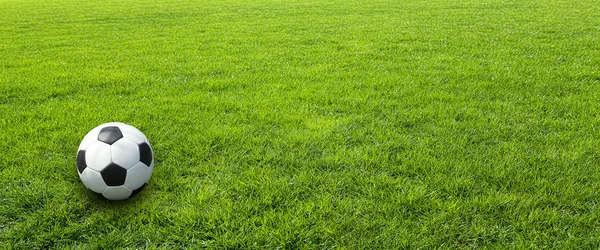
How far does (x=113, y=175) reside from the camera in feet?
9.10

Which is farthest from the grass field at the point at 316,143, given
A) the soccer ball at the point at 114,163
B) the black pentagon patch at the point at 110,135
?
the black pentagon patch at the point at 110,135

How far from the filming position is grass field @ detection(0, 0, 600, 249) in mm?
2617

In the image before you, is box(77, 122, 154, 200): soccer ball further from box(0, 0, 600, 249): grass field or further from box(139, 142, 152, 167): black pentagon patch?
box(0, 0, 600, 249): grass field

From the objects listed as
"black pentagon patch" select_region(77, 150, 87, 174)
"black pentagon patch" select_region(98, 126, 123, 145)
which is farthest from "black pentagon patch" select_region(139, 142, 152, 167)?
"black pentagon patch" select_region(77, 150, 87, 174)

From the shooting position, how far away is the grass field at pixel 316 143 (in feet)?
8.59

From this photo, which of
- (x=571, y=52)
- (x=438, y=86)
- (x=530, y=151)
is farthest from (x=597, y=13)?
(x=530, y=151)

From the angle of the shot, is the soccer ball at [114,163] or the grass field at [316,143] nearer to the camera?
the grass field at [316,143]

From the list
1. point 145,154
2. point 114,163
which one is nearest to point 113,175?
point 114,163

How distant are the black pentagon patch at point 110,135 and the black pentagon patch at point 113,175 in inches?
8.8

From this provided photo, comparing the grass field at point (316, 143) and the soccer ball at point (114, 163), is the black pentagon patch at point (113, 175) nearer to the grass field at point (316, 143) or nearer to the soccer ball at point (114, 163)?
the soccer ball at point (114, 163)

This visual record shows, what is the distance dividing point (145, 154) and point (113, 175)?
30cm

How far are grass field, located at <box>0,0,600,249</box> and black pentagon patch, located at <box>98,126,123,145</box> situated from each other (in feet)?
1.46

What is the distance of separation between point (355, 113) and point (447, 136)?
1.08 m

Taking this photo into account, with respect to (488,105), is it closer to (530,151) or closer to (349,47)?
(530,151)
